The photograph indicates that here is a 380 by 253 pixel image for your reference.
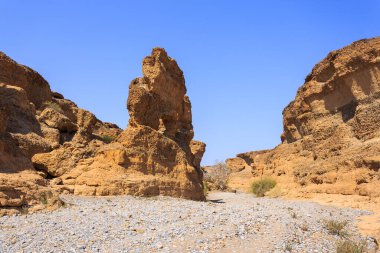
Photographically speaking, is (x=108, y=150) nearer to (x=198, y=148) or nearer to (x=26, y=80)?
(x=26, y=80)

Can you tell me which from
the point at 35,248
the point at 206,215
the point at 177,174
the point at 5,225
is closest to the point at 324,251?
the point at 206,215

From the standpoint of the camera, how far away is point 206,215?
970 cm

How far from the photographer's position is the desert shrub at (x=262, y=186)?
23.5 m

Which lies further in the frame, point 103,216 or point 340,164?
point 340,164

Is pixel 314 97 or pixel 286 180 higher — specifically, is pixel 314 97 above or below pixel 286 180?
above

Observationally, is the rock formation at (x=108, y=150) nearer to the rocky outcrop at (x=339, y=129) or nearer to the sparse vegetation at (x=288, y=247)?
the sparse vegetation at (x=288, y=247)

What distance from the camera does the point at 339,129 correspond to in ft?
63.3

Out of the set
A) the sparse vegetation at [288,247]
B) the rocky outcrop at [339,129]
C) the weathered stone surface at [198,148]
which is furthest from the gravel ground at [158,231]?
the weathered stone surface at [198,148]

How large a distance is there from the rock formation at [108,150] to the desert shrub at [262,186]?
24.3ft

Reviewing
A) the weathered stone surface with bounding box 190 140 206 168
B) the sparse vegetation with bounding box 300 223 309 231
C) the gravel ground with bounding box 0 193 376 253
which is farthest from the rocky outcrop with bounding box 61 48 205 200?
the weathered stone surface with bounding box 190 140 206 168

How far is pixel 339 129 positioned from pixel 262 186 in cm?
694

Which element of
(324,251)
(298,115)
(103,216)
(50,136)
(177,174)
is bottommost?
(324,251)

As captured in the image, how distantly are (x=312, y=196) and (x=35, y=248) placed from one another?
50.2 feet

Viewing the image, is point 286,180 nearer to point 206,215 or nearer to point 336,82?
point 336,82
